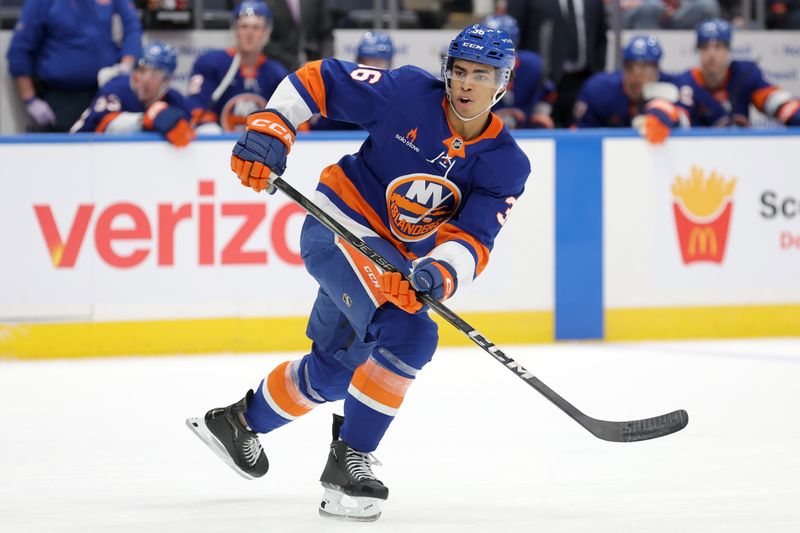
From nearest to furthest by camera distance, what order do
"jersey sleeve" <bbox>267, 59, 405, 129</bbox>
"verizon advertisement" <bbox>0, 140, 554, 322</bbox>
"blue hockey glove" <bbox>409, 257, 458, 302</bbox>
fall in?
"blue hockey glove" <bbox>409, 257, 458, 302</bbox>
"jersey sleeve" <bbox>267, 59, 405, 129</bbox>
"verizon advertisement" <bbox>0, 140, 554, 322</bbox>

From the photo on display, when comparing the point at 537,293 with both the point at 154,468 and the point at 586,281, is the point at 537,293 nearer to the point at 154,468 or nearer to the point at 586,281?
the point at 586,281

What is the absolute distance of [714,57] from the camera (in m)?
6.28

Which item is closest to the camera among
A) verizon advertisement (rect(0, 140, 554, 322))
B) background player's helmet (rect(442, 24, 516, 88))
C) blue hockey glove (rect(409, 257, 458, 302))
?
blue hockey glove (rect(409, 257, 458, 302))

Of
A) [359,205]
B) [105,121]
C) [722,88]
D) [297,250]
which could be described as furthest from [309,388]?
[722,88]

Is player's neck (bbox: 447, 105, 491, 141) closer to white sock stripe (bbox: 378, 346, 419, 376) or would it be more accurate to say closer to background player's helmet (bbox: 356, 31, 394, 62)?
white sock stripe (bbox: 378, 346, 419, 376)

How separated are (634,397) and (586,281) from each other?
4.35ft

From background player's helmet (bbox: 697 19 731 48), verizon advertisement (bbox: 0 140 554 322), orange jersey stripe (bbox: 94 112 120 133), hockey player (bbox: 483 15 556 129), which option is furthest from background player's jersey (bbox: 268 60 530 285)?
background player's helmet (bbox: 697 19 731 48)

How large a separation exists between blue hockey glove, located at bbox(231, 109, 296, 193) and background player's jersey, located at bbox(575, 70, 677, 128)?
3.51m

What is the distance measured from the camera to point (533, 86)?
638cm

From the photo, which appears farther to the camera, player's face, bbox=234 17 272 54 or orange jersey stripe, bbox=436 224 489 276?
player's face, bbox=234 17 272 54

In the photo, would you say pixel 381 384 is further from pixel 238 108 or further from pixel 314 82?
pixel 238 108

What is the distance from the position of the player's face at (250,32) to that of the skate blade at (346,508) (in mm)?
3390

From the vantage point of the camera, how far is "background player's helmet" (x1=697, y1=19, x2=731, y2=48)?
244 inches

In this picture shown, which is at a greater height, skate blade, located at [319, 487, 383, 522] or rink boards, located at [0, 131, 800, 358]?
skate blade, located at [319, 487, 383, 522]
